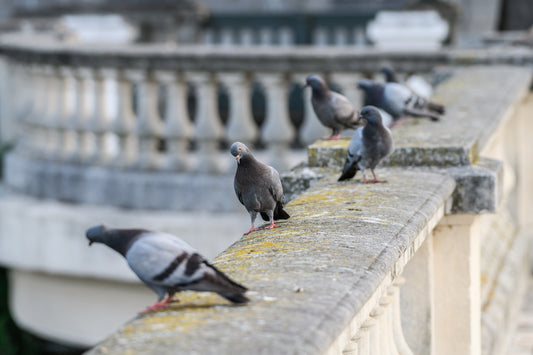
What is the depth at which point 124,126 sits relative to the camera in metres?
6.24

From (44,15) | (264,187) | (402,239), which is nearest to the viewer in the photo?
(402,239)

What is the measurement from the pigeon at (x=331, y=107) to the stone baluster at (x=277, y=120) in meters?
2.10

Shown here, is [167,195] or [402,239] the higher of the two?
[402,239]

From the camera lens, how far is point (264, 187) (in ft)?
9.18

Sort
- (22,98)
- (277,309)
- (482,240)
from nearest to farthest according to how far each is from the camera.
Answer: (277,309) < (482,240) < (22,98)

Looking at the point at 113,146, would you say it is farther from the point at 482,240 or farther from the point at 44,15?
the point at 44,15

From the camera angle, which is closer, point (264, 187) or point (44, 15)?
point (264, 187)

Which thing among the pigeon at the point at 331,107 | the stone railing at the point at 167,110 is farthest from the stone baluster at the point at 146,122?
the pigeon at the point at 331,107

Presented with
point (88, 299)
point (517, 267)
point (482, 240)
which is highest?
point (482, 240)

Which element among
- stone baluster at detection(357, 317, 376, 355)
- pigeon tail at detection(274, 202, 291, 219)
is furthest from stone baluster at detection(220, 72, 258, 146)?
stone baluster at detection(357, 317, 376, 355)

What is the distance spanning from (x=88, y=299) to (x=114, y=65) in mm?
1572

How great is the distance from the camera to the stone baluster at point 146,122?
20.4ft

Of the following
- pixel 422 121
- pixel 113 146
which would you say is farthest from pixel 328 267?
pixel 113 146

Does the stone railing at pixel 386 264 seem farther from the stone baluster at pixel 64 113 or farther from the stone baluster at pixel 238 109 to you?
the stone baluster at pixel 64 113
